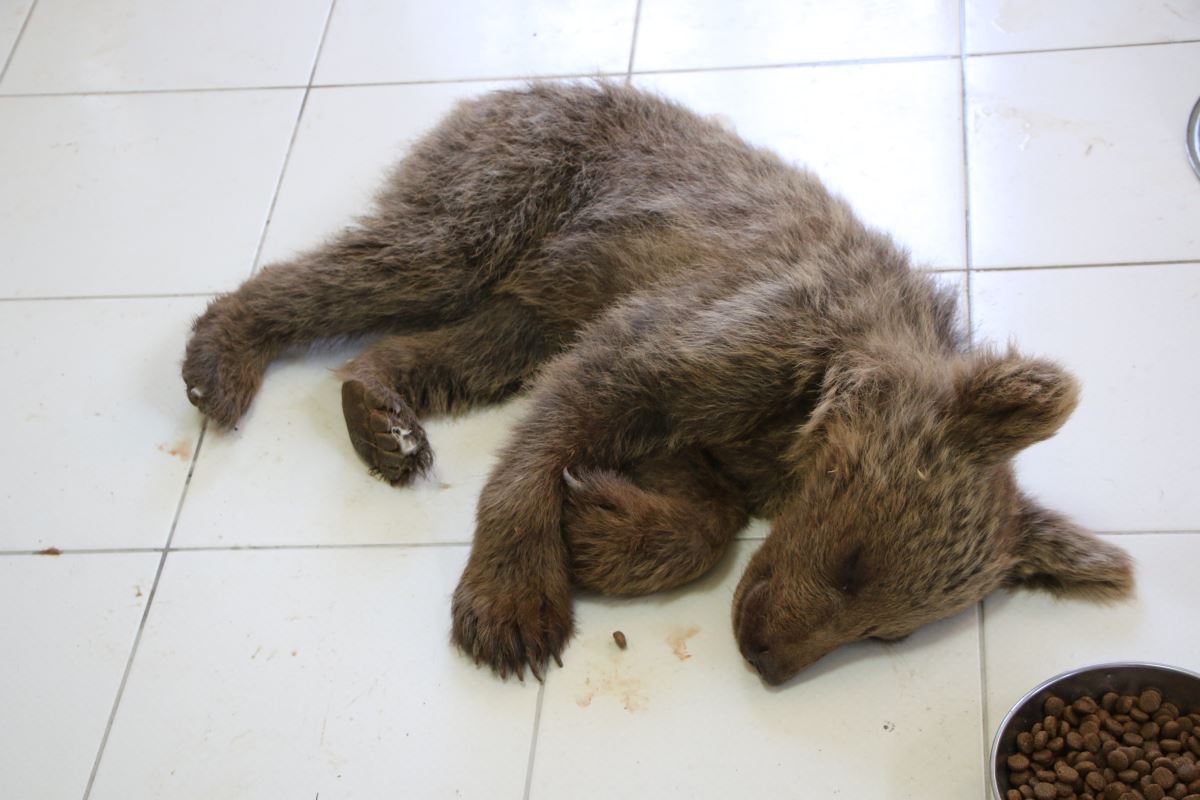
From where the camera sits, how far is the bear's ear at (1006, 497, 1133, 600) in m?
2.96

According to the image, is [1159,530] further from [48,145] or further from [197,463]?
[48,145]

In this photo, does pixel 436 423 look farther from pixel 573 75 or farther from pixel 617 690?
pixel 573 75

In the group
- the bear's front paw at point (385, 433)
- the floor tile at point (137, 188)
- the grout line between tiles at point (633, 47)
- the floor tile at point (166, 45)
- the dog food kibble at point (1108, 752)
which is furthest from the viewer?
the floor tile at point (166, 45)

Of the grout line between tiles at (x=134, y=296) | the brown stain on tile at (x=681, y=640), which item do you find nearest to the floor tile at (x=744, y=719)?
the brown stain on tile at (x=681, y=640)

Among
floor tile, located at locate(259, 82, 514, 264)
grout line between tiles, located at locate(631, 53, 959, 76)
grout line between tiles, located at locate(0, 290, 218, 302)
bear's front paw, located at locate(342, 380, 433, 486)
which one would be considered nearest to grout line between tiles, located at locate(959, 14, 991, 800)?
grout line between tiles, located at locate(631, 53, 959, 76)

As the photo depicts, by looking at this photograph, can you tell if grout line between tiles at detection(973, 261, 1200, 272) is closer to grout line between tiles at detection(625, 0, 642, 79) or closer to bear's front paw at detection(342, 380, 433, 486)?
grout line between tiles at detection(625, 0, 642, 79)

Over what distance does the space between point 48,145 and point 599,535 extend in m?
3.11

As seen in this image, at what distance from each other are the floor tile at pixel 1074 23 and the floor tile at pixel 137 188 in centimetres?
283

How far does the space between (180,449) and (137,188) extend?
53.0 inches

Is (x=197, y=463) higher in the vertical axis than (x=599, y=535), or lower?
lower

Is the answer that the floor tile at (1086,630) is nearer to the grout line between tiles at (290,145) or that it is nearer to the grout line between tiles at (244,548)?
the grout line between tiles at (244,548)

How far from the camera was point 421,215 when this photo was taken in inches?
146

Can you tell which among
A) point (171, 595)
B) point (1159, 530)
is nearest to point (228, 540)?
point (171, 595)

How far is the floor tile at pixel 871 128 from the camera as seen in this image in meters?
3.99
